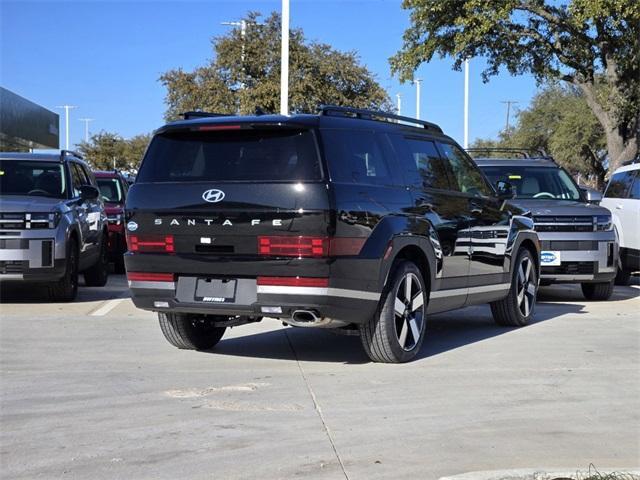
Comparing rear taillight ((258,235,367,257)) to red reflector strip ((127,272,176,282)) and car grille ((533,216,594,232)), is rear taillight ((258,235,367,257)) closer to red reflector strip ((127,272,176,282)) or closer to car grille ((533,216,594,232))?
red reflector strip ((127,272,176,282))

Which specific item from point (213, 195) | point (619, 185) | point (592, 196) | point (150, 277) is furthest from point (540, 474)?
point (619, 185)

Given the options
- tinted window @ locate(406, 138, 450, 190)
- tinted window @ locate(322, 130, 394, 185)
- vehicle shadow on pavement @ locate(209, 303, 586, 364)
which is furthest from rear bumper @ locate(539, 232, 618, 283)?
tinted window @ locate(322, 130, 394, 185)

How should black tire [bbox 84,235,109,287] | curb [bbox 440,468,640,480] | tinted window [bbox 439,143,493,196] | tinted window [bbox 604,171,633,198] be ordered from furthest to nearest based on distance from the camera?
1. tinted window [bbox 604,171,633,198]
2. black tire [bbox 84,235,109,287]
3. tinted window [bbox 439,143,493,196]
4. curb [bbox 440,468,640,480]

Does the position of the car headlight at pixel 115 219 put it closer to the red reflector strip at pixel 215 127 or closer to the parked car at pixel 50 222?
the parked car at pixel 50 222

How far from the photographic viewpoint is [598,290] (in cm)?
1266

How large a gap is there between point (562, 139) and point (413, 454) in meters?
52.2

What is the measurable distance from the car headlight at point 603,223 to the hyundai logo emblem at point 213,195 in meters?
6.65

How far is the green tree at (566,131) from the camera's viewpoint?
5384cm

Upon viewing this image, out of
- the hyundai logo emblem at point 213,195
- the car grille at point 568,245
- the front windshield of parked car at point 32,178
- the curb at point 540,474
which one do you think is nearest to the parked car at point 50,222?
the front windshield of parked car at point 32,178

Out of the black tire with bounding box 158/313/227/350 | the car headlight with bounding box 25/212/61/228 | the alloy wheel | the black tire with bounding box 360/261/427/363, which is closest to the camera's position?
the black tire with bounding box 360/261/427/363

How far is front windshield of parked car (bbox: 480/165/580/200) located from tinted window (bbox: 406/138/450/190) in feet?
15.6

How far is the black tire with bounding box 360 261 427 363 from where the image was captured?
7.27m

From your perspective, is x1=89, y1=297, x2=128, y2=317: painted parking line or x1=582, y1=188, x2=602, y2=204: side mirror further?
x1=582, y1=188, x2=602, y2=204: side mirror

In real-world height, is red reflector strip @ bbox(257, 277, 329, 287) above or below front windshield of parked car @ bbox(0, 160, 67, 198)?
below
